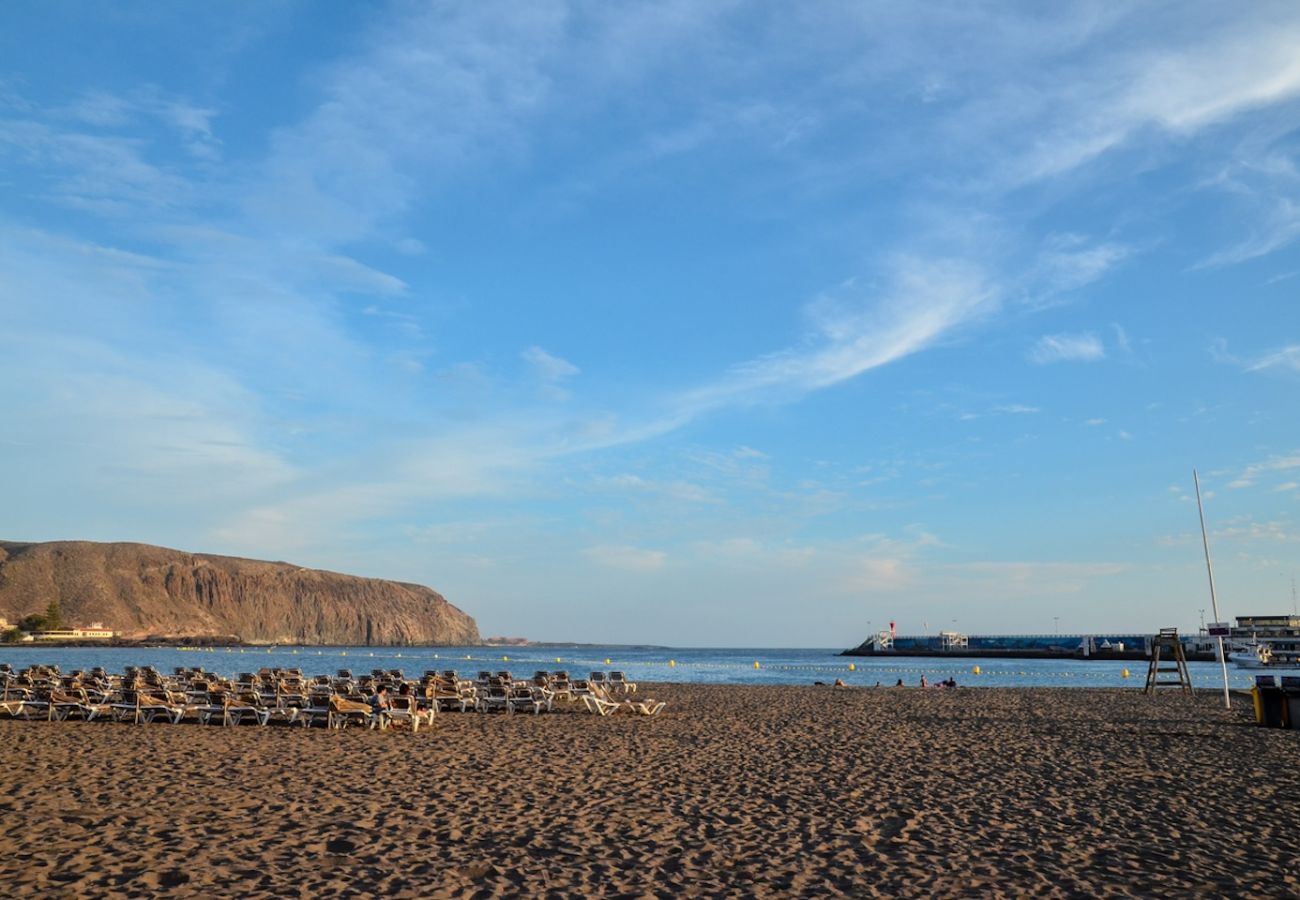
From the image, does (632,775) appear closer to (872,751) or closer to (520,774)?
(520,774)

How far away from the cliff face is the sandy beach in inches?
5871

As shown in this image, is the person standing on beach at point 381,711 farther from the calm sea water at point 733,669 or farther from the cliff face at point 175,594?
the cliff face at point 175,594

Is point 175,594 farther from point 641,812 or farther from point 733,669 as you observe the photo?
point 641,812

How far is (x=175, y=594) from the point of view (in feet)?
532

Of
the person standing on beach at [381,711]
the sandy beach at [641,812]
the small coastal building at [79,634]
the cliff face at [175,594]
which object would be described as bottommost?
the sandy beach at [641,812]

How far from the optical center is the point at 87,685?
20.4m

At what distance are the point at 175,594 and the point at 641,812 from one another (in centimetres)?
17500

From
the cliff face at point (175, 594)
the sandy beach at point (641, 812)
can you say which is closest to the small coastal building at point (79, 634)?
the cliff face at point (175, 594)

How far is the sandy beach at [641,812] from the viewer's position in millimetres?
6414

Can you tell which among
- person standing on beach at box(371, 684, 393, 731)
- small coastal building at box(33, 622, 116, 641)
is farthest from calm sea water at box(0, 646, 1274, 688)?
small coastal building at box(33, 622, 116, 641)

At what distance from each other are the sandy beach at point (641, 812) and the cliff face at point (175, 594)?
489ft

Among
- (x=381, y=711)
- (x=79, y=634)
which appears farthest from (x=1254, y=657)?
(x=79, y=634)

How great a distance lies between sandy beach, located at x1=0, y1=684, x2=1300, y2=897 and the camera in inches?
253

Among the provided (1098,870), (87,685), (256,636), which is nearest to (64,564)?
(256,636)
